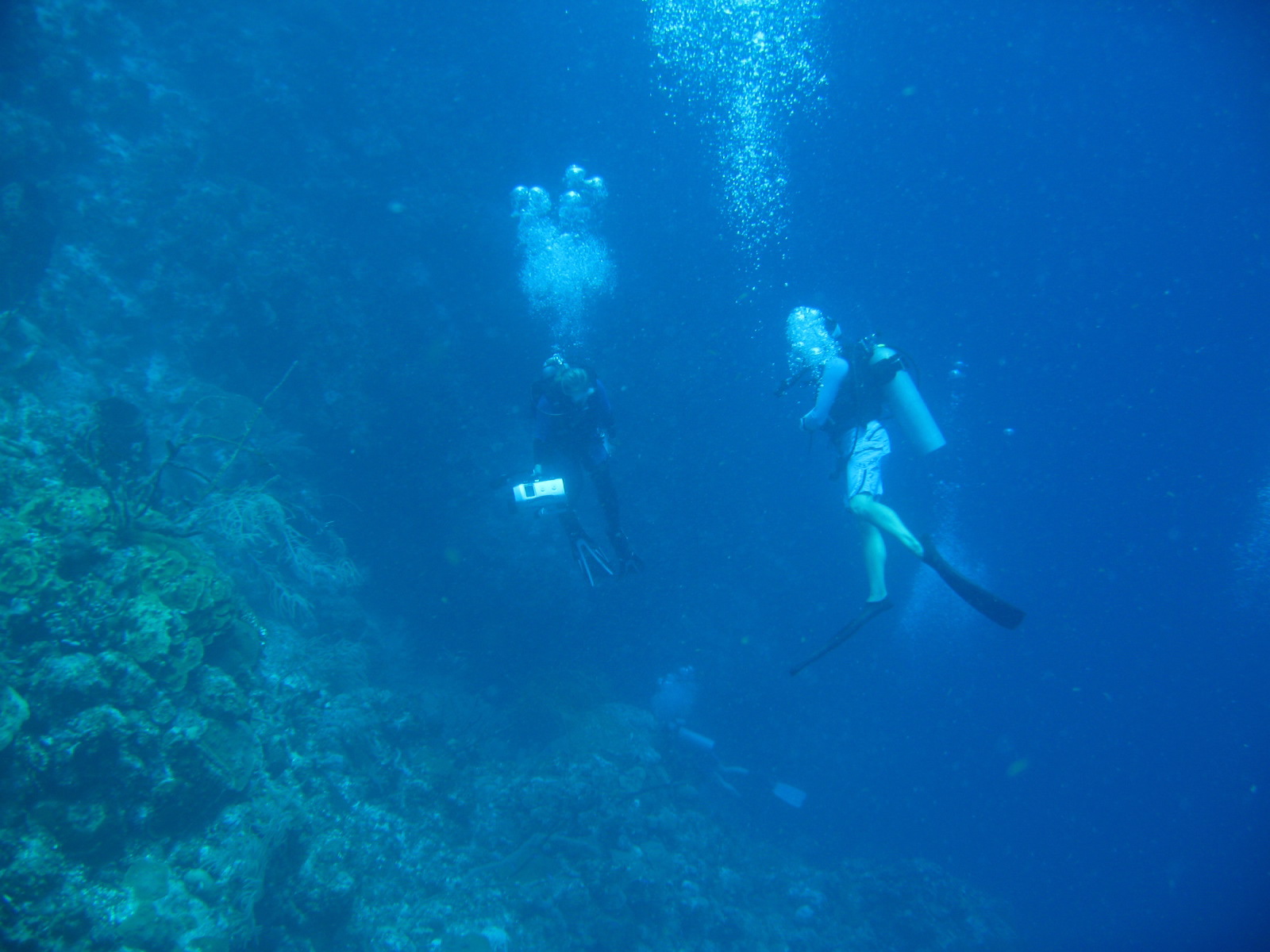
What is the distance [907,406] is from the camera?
5.73m

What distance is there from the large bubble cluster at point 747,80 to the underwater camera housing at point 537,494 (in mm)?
11506

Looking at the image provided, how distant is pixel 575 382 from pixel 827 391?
111 inches

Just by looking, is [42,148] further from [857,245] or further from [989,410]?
[989,410]

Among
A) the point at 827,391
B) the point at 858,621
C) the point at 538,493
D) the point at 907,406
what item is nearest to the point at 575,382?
the point at 538,493

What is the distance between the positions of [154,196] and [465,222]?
5.21 m

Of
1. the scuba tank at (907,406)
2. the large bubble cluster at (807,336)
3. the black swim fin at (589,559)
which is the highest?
the large bubble cluster at (807,336)

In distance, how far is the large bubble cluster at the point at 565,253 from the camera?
11977mm

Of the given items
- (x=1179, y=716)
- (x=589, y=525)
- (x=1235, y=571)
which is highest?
(x=1235, y=571)

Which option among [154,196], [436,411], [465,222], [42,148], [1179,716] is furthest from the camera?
[1179,716]

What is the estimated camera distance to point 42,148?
26.7 ft

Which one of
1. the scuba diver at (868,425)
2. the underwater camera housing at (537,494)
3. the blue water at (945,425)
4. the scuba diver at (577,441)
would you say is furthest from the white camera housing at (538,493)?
the blue water at (945,425)

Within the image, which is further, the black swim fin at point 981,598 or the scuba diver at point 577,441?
Result: the scuba diver at point 577,441

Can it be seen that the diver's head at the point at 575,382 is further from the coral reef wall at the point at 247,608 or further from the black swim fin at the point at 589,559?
the coral reef wall at the point at 247,608

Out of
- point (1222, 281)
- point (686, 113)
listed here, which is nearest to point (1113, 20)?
point (1222, 281)
